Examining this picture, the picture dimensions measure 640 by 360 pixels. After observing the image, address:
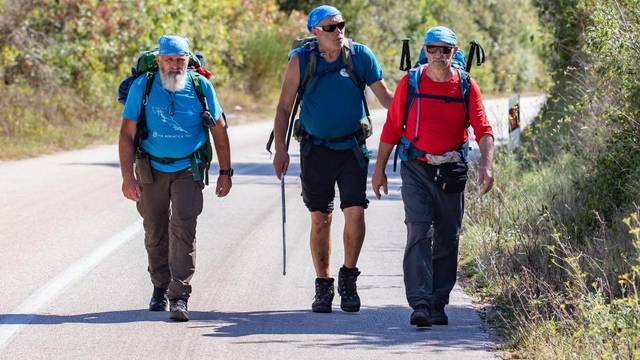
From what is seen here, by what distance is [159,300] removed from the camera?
30.5 ft

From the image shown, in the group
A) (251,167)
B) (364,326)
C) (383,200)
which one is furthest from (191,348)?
(251,167)

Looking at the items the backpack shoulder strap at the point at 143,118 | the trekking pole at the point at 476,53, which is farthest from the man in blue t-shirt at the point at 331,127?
the backpack shoulder strap at the point at 143,118

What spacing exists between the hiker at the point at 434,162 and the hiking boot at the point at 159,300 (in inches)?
61.3

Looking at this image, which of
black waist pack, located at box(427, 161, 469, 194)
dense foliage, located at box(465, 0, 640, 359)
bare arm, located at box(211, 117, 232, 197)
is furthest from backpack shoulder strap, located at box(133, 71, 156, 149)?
dense foliage, located at box(465, 0, 640, 359)

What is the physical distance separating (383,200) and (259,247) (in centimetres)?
459

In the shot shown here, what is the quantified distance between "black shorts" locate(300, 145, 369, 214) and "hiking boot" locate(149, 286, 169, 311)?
1.12 m

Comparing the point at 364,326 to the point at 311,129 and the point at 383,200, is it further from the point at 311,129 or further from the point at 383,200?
the point at 383,200

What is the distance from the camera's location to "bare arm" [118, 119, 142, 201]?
897 centimetres

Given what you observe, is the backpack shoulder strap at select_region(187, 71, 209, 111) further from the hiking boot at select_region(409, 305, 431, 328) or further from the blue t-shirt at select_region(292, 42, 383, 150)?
the hiking boot at select_region(409, 305, 431, 328)

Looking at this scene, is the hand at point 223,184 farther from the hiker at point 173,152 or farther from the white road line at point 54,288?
the white road line at point 54,288

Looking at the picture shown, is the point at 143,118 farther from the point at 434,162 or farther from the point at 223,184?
the point at 434,162

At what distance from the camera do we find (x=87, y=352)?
25.9 feet

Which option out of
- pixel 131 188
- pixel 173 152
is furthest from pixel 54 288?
pixel 173 152

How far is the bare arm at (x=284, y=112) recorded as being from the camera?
9.16 metres
